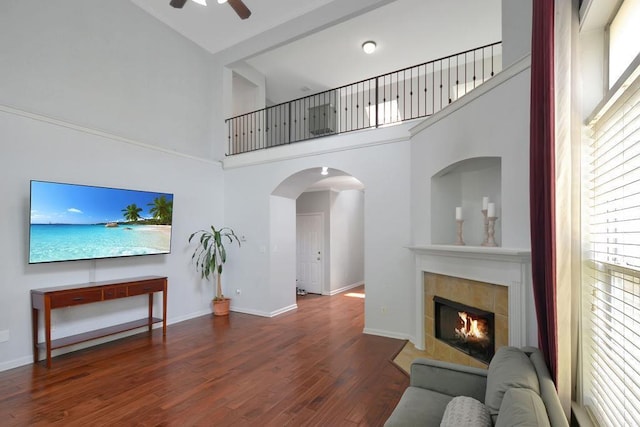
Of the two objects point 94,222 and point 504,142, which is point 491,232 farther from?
point 94,222

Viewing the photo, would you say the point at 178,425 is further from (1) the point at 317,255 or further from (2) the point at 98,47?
(1) the point at 317,255

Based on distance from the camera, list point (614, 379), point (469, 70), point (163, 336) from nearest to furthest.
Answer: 1. point (614, 379)
2. point (163, 336)
3. point (469, 70)

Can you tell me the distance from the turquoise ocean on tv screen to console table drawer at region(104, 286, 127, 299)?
486mm

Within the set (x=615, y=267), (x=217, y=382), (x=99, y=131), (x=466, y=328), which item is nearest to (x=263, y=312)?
(x=217, y=382)

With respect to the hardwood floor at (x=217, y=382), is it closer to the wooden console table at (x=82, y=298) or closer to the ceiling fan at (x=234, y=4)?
the wooden console table at (x=82, y=298)

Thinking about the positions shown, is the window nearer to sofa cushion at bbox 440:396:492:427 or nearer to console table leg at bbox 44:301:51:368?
sofa cushion at bbox 440:396:492:427

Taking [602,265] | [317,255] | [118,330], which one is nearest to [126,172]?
[118,330]

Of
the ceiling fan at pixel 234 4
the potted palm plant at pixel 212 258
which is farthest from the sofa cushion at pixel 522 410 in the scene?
the potted palm plant at pixel 212 258

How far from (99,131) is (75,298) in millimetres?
2233

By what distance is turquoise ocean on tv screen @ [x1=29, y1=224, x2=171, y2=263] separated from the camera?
377 cm

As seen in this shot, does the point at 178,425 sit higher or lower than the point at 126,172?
lower

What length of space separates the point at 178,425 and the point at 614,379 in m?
2.83

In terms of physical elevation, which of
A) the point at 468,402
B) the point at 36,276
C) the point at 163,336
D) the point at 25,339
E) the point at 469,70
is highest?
the point at 469,70

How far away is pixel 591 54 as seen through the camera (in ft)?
5.56
